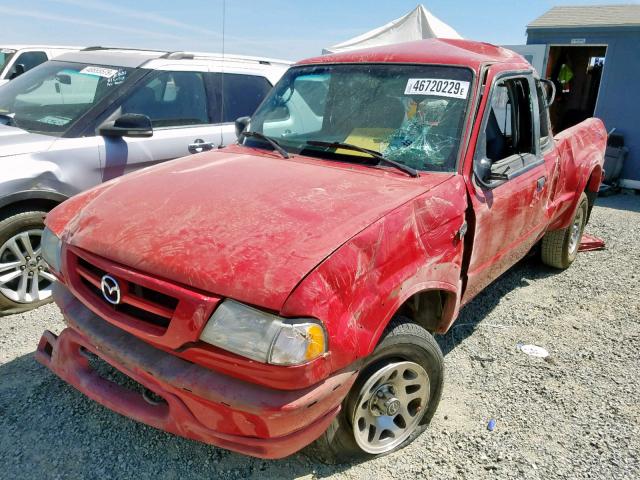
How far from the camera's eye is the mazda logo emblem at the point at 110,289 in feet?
7.00

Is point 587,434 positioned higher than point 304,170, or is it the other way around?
point 304,170

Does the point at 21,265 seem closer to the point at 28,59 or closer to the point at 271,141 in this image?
the point at 271,141

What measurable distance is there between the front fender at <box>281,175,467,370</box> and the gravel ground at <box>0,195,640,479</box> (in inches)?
34.7

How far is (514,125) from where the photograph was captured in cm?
377

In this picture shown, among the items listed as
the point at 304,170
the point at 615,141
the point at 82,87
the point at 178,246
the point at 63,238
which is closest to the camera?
the point at 178,246

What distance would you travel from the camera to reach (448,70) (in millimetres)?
3059

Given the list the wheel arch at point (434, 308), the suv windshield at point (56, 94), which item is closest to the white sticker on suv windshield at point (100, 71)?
the suv windshield at point (56, 94)

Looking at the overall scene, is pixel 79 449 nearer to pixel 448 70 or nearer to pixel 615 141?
pixel 448 70

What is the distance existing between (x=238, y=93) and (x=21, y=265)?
2649mm

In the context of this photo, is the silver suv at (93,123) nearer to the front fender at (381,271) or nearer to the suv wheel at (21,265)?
the suv wheel at (21,265)

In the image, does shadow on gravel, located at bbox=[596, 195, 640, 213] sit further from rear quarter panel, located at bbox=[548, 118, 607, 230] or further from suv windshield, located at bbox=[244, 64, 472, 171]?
suv windshield, located at bbox=[244, 64, 472, 171]

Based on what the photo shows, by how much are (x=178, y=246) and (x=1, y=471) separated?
1.50 metres

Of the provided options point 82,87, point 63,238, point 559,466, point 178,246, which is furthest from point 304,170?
point 82,87

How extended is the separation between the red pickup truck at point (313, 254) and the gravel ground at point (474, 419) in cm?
28
